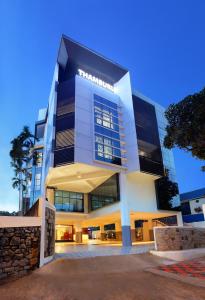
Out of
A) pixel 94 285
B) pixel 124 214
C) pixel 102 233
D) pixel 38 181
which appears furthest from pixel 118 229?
pixel 94 285

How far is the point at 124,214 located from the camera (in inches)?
1071

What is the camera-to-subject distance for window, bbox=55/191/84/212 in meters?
33.8

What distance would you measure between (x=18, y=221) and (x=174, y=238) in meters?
11.7

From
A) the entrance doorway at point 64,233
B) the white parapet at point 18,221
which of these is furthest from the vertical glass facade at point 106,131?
the entrance doorway at point 64,233

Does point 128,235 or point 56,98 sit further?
point 56,98

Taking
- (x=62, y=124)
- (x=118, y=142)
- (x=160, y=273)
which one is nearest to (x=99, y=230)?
(x=118, y=142)

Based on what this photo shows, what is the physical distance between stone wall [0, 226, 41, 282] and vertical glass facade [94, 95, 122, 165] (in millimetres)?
16647

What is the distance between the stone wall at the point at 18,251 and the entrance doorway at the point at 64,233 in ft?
93.7

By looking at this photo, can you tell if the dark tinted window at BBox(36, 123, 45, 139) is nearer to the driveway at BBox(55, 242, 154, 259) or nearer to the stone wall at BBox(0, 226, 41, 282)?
the driveway at BBox(55, 242, 154, 259)

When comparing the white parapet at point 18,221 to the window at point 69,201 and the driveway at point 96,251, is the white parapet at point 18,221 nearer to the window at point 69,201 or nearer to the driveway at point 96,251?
the driveway at point 96,251

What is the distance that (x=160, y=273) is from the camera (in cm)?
1050

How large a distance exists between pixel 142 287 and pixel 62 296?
3.09m

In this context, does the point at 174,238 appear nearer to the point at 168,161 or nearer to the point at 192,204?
the point at 168,161

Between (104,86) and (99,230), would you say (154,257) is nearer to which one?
(104,86)
